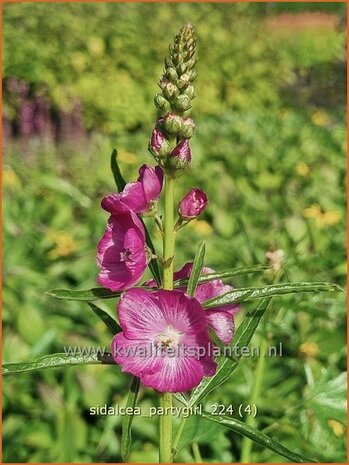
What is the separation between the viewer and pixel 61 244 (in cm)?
252

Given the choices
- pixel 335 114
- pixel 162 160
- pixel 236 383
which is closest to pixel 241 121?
pixel 335 114

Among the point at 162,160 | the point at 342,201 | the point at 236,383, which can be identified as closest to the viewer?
the point at 162,160

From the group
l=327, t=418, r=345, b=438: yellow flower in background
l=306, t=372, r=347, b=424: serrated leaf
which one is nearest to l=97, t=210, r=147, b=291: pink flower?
l=306, t=372, r=347, b=424: serrated leaf

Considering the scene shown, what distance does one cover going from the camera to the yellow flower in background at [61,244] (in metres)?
2.48

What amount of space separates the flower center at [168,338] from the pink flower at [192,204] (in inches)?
5.3

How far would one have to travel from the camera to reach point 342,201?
2.87 m

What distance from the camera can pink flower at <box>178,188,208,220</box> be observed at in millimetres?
838

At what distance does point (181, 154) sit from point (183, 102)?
6 cm

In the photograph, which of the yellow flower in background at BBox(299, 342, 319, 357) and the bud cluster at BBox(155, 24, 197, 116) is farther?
the yellow flower in background at BBox(299, 342, 319, 357)

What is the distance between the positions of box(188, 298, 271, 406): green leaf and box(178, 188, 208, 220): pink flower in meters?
0.14

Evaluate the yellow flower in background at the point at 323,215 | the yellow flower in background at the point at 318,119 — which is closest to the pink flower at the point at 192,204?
the yellow flower in background at the point at 323,215

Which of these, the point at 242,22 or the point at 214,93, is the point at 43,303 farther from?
the point at 242,22

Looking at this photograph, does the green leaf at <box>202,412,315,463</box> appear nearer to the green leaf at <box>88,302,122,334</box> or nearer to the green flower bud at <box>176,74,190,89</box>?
the green leaf at <box>88,302,122,334</box>

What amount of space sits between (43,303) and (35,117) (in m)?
2.92
